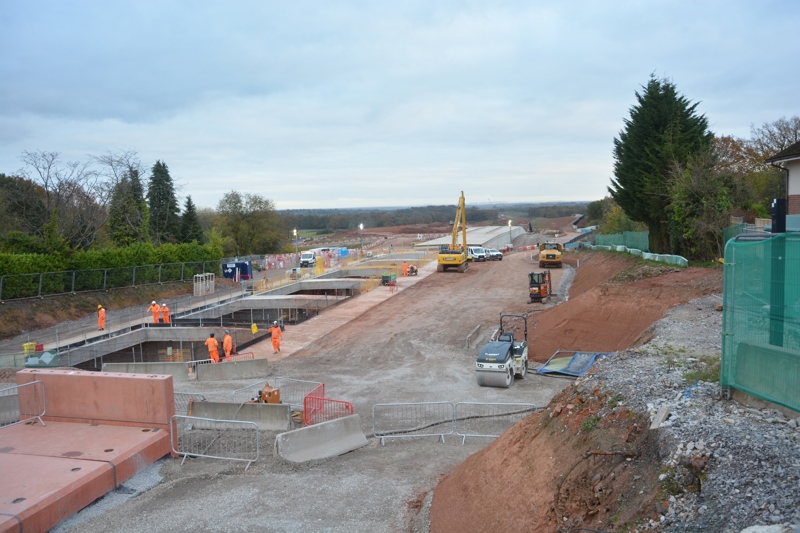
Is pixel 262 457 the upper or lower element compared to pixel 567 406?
lower

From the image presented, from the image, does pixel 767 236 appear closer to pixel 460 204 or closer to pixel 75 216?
pixel 75 216

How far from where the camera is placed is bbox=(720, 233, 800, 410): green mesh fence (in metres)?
6.99

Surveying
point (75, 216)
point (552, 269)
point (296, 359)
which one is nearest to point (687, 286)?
point (296, 359)

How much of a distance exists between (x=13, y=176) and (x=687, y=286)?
214 feet

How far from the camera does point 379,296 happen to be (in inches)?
1666

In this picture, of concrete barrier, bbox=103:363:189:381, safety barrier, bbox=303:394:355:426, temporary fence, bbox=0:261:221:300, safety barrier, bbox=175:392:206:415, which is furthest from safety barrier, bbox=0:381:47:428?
temporary fence, bbox=0:261:221:300

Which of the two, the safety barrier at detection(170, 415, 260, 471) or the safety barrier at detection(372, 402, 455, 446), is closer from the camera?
the safety barrier at detection(170, 415, 260, 471)

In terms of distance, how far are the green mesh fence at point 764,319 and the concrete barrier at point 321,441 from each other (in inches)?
304

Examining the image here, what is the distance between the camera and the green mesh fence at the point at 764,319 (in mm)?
6992

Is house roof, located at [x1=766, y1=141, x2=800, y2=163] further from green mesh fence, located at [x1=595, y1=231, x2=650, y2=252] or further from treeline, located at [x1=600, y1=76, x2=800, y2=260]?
green mesh fence, located at [x1=595, y1=231, x2=650, y2=252]

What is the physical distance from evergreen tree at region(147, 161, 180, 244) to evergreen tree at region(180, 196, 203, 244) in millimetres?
769

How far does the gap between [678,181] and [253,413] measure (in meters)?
30.0

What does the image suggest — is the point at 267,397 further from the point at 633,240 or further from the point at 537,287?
the point at 633,240

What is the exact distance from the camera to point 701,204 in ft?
113
